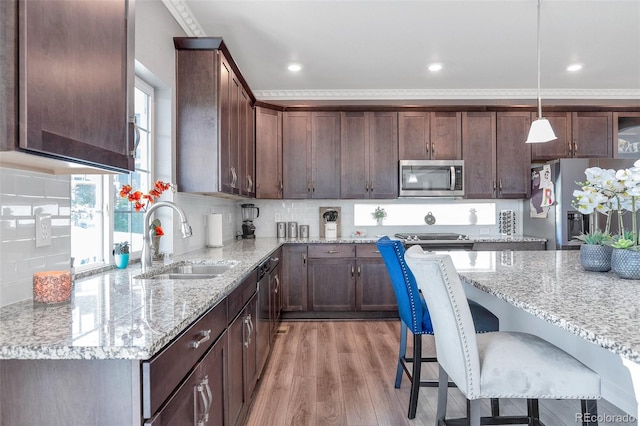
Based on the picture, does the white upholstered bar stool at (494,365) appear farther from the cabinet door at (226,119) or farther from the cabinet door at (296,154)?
the cabinet door at (296,154)

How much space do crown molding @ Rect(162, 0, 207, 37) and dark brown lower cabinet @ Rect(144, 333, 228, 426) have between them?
2.27 meters

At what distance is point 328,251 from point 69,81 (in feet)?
11.0

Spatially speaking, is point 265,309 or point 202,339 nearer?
point 202,339

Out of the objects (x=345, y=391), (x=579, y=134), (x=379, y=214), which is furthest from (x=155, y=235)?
(x=579, y=134)

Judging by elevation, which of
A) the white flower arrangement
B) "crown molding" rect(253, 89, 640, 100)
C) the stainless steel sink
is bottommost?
the stainless steel sink

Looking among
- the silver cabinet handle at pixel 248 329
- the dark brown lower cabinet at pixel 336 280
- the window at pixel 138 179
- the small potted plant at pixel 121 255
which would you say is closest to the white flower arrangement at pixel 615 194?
the silver cabinet handle at pixel 248 329

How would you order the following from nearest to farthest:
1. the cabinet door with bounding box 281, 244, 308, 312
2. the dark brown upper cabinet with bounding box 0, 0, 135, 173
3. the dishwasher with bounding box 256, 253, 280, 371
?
the dark brown upper cabinet with bounding box 0, 0, 135, 173, the dishwasher with bounding box 256, 253, 280, 371, the cabinet door with bounding box 281, 244, 308, 312

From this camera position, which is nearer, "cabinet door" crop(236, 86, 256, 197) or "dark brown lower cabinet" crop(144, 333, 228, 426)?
"dark brown lower cabinet" crop(144, 333, 228, 426)

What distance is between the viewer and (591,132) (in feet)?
14.6

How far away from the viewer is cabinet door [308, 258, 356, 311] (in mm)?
4176

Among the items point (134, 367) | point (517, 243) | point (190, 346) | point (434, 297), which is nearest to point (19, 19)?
point (134, 367)

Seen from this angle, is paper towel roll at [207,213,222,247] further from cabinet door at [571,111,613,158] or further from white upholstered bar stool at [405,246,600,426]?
cabinet door at [571,111,613,158]

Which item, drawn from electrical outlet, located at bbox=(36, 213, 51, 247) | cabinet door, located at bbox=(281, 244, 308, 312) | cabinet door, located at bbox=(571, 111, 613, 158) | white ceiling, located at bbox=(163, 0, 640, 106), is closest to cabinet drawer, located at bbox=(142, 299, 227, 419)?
electrical outlet, located at bbox=(36, 213, 51, 247)

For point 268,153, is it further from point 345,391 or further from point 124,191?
point 345,391
